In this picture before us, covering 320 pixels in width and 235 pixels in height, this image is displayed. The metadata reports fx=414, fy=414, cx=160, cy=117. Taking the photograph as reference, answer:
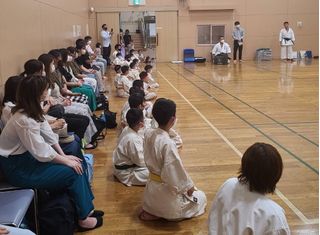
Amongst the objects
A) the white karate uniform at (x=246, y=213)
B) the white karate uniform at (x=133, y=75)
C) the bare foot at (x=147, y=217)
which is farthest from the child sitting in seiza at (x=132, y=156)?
the white karate uniform at (x=133, y=75)

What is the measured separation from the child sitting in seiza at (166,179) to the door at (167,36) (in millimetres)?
15101

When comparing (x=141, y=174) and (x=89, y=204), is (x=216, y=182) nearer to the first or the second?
(x=141, y=174)

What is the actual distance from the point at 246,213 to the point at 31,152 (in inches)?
59.6

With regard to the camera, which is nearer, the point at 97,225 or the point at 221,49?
the point at 97,225

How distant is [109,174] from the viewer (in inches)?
165

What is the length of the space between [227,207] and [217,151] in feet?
9.64

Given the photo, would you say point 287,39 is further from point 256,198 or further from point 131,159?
point 256,198

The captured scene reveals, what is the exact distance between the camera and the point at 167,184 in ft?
9.82

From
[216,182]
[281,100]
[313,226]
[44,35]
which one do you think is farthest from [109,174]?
[281,100]

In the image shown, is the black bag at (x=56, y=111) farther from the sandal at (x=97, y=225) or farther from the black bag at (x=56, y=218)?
the black bag at (x=56, y=218)

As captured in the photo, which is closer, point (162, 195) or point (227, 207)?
point (227, 207)

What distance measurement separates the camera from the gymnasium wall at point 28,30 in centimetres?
470

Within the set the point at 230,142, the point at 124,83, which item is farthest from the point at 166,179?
the point at 124,83

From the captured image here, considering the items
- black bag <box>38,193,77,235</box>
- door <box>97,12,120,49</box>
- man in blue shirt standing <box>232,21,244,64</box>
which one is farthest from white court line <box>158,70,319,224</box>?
door <box>97,12,120,49</box>
